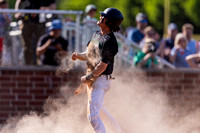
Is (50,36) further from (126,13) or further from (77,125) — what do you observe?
(126,13)

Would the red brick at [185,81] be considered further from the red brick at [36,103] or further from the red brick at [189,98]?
the red brick at [36,103]

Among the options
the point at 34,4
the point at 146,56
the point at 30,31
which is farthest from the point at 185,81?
the point at 34,4

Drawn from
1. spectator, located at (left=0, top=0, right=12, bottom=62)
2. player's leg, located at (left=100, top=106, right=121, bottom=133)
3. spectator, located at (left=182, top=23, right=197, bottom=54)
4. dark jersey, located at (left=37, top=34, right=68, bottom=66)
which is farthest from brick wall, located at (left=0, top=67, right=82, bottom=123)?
spectator, located at (left=182, top=23, right=197, bottom=54)

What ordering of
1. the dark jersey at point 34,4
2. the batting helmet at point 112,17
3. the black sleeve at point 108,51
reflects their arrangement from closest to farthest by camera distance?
the black sleeve at point 108,51
the batting helmet at point 112,17
the dark jersey at point 34,4

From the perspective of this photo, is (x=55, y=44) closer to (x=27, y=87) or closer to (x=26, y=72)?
(x=26, y=72)

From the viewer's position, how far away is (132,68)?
34.7ft

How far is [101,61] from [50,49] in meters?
3.43

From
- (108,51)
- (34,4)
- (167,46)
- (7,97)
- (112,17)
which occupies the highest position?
(34,4)

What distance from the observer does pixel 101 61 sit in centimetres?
687

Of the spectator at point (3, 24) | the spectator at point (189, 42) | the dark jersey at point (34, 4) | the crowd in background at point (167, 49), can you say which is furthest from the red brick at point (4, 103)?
the spectator at point (189, 42)

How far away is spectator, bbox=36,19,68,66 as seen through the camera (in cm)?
1010

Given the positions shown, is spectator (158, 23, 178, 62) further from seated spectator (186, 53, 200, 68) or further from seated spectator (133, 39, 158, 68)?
seated spectator (133, 39, 158, 68)

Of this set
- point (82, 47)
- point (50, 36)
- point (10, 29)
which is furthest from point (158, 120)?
point (10, 29)

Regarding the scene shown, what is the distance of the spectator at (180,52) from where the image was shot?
11375 mm
